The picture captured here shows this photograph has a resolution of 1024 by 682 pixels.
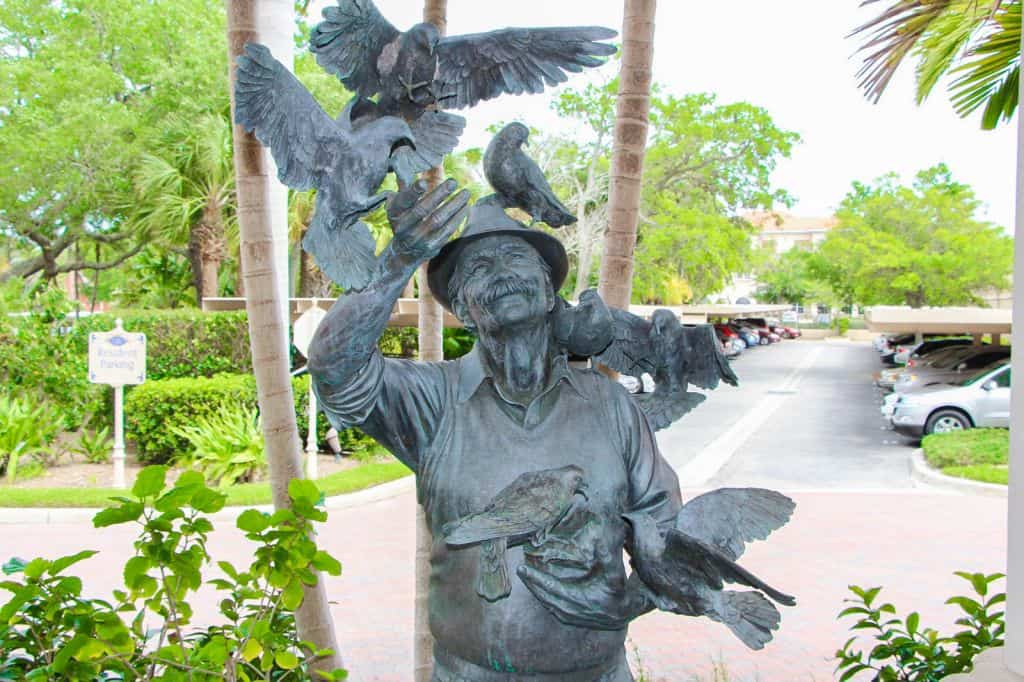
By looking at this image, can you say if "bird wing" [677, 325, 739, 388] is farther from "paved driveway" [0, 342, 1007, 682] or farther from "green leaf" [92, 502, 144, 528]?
"paved driveway" [0, 342, 1007, 682]

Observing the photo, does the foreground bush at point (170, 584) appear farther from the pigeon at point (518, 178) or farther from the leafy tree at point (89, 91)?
the leafy tree at point (89, 91)

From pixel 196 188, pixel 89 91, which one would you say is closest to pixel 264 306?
pixel 196 188

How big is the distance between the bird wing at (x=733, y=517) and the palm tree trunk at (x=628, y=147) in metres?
1.47

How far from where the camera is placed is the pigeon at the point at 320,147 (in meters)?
1.83

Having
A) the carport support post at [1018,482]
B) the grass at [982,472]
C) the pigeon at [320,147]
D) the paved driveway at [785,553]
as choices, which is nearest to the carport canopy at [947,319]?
the paved driveway at [785,553]

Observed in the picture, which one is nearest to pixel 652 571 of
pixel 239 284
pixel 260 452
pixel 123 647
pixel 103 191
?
pixel 123 647

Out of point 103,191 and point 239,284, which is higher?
point 103,191

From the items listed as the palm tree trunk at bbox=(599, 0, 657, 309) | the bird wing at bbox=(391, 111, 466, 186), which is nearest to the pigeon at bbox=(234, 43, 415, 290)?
the bird wing at bbox=(391, 111, 466, 186)

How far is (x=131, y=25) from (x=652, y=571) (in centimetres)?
2000

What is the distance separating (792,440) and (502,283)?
1384 cm

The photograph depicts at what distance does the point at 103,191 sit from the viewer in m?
18.6

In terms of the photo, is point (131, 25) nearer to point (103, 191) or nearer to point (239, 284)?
point (103, 191)

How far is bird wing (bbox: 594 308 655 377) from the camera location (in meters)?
2.24

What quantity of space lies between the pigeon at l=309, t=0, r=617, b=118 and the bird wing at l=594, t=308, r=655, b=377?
0.64 metres
